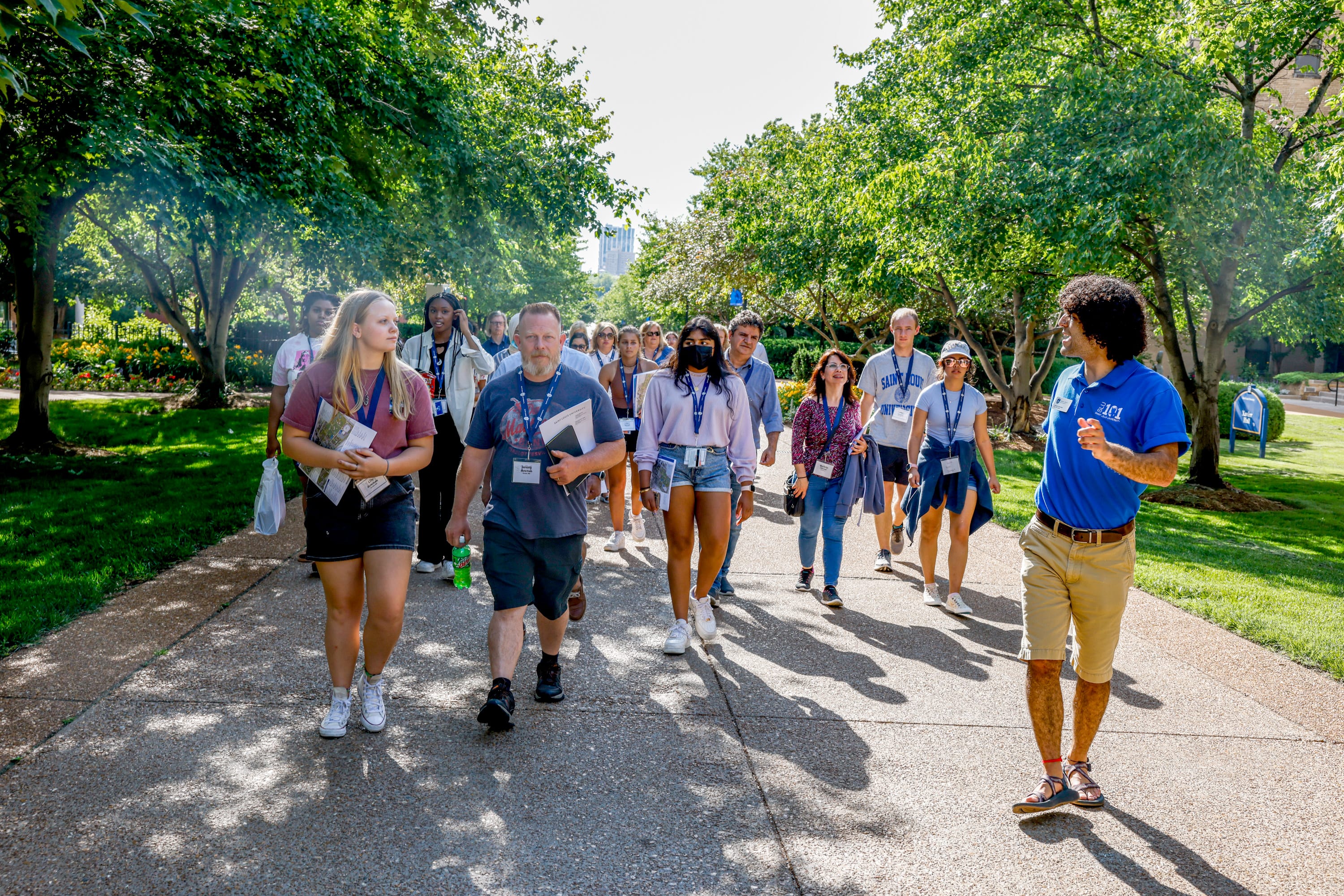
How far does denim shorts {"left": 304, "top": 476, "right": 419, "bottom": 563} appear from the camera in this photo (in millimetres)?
3746

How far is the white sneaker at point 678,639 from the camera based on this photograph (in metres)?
5.11

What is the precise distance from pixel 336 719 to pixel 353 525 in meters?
0.84

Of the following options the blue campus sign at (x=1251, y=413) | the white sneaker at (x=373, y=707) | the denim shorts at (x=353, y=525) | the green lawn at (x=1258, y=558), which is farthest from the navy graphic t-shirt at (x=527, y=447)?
the blue campus sign at (x=1251, y=413)

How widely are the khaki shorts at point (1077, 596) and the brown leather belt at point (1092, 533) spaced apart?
0.01 meters

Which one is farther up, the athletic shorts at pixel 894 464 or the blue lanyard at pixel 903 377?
the blue lanyard at pixel 903 377

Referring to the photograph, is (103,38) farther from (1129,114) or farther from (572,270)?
(572,270)

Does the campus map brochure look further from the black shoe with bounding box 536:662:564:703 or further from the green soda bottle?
the black shoe with bounding box 536:662:564:703

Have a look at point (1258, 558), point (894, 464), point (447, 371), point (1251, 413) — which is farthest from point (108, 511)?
point (1251, 413)

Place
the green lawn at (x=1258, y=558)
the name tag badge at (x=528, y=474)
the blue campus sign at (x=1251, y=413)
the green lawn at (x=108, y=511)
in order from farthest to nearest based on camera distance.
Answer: the blue campus sign at (x=1251, y=413)
the green lawn at (x=1258, y=558)
the green lawn at (x=108, y=511)
the name tag badge at (x=528, y=474)

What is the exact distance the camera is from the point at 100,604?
561 cm

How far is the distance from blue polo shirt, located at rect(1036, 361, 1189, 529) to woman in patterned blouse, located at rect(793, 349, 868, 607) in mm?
2653

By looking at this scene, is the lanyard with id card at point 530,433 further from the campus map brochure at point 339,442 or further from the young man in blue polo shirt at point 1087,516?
the young man in blue polo shirt at point 1087,516

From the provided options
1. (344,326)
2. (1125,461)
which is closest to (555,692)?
(344,326)

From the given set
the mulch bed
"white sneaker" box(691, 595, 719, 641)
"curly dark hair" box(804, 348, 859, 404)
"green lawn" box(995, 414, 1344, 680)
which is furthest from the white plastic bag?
the mulch bed
